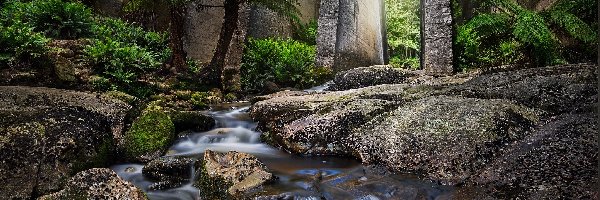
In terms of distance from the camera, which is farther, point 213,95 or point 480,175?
point 213,95

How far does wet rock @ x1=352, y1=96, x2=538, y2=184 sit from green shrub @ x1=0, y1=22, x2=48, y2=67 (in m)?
5.64

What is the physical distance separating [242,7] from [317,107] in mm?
5895

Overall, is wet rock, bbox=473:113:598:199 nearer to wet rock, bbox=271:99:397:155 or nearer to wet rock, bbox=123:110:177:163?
wet rock, bbox=271:99:397:155

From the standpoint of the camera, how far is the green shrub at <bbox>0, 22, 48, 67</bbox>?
6555 mm

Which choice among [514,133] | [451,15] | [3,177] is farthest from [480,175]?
[451,15]

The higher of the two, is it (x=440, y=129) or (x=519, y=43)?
(x=519, y=43)

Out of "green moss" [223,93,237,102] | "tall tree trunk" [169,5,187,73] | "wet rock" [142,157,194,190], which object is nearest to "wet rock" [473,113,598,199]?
"wet rock" [142,157,194,190]

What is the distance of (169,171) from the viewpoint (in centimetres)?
454

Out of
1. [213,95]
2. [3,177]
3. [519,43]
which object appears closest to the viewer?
[3,177]

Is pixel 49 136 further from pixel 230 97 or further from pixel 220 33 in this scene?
pixel 220 33

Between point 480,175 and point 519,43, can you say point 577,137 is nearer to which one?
point 480,175

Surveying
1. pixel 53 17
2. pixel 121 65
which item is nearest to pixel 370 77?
pixel 121 65

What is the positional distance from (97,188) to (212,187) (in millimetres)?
1010

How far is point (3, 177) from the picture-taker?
375cm
